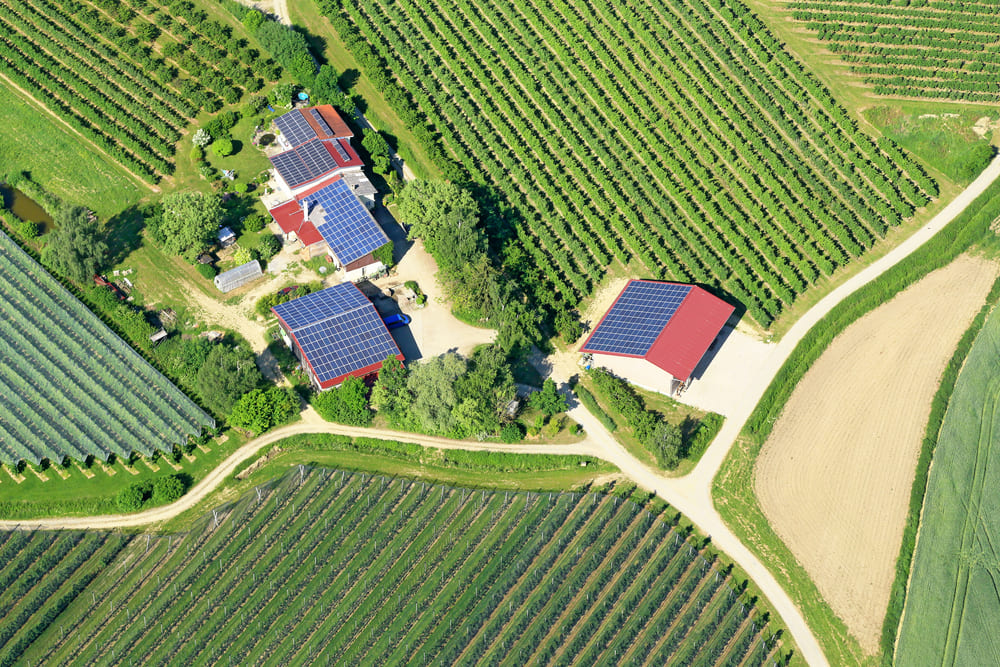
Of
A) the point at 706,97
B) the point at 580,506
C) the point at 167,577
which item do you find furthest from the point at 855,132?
the point at 167,577

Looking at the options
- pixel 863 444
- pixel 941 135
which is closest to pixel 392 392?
pixel 863 444

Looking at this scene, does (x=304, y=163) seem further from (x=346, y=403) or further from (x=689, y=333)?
(x=689, y=333)

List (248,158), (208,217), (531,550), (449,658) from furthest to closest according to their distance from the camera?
(248,158) < (208,217) < (531,550) < (449,658)

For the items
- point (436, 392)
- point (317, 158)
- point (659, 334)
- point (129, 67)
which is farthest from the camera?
point (129, 67)

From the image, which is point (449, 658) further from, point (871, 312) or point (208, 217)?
point (871, 312)

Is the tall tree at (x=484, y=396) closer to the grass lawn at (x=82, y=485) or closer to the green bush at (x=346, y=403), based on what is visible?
the green bush at (x=346, y=403)

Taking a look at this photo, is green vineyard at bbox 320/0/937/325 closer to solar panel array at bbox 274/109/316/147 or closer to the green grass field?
solar panel array at bbox 274/109/316/147

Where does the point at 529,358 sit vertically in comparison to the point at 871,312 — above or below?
above
